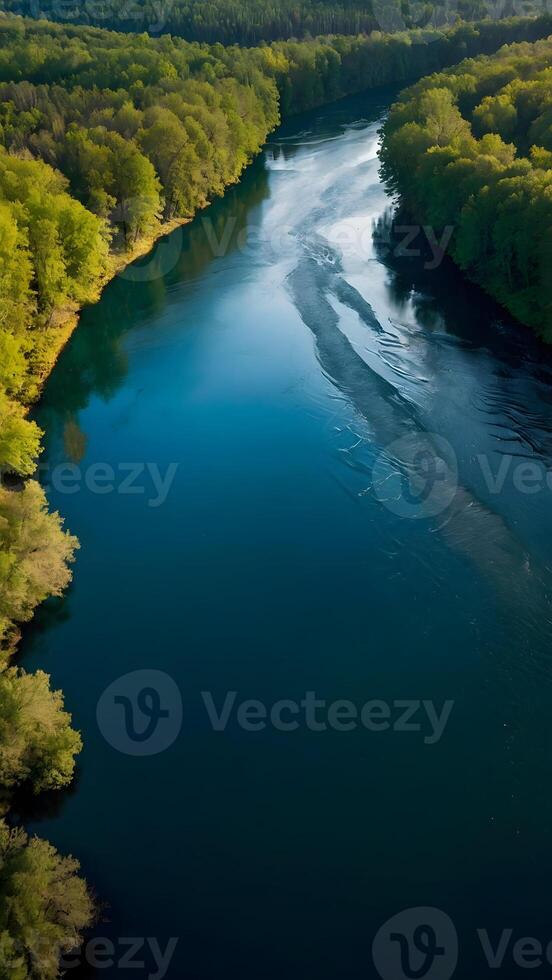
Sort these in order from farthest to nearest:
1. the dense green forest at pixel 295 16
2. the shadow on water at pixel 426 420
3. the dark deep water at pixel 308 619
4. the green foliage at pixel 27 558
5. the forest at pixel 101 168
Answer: the dense green forest at pixel 295 16 < the shadow on water at pixel 426 420 < the green foliage at pixel 27 558 < the forest at pixel 101 168 < the dark deep water at pixel 308 619

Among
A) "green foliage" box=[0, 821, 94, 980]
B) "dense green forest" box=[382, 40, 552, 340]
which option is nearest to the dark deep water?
"green foliage" box=[0, 821, 94, 980]

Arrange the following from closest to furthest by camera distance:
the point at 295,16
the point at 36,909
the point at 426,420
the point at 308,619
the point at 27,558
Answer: the point at 36,909, the point at 27,558, the point at 308,619, the point at 426,420, the point at 295,16

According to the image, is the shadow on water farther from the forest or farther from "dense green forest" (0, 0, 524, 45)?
"dense green forest" (0, 0, 524, 45)

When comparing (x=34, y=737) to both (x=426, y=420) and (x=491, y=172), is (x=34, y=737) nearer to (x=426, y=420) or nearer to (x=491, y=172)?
(x=426, y=420)

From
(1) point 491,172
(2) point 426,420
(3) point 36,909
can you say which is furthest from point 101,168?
(3) point 36,909

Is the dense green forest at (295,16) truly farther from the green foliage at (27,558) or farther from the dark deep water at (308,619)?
the green foliage at (27,558)

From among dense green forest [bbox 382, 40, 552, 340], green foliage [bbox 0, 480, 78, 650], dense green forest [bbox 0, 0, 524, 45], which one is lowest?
green foliage [bbox 0, 480, 78, 650]

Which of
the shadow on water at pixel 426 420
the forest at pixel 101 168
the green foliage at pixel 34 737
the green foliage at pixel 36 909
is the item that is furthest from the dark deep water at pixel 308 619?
the forest at pixel 101 168
